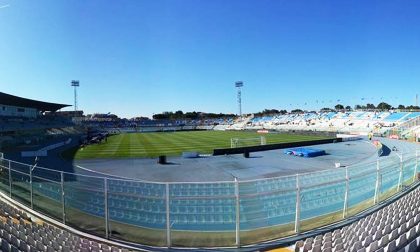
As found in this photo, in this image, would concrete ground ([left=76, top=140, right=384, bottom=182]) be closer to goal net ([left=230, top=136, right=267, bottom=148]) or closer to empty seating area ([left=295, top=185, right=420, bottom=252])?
goal net ([left=230, top=136, right=267, bottom=148])

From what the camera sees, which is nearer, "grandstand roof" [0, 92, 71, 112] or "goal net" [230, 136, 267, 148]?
"goal net" [230, 136, 267, 148]

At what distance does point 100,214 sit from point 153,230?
1.62 metres

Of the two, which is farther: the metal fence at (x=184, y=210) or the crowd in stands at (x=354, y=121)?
the crowd in stands at (x=354, y=121)

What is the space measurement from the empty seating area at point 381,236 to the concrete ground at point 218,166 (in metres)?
15.0

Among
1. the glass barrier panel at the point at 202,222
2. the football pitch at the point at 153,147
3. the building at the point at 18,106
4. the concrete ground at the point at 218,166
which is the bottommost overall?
the concrete ground at the point at 218,166

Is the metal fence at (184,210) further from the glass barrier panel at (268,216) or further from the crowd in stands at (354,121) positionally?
the crowd in stands at (354,121)

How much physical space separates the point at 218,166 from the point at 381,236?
2241cm

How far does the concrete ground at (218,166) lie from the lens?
78.5ft

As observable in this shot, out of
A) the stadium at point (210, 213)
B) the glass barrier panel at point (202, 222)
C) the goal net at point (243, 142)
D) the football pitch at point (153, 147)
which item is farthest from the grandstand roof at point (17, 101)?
the glass barrier panel at point (202, 222)

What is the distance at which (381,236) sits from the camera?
6188 mm

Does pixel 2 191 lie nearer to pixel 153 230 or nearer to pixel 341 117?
pixel 153 230

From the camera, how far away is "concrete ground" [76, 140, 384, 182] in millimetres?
23922

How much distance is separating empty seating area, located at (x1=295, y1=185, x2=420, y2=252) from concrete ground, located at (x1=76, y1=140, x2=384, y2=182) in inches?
593

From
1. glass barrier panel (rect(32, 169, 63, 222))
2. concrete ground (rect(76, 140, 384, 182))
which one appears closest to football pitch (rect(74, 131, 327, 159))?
concrete ground (rect(76, 140, 384, 182))
